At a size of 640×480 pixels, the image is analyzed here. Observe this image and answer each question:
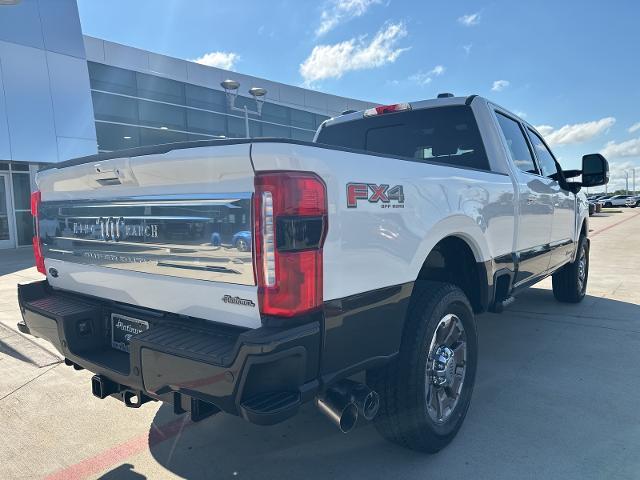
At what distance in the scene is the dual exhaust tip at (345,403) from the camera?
1.93m

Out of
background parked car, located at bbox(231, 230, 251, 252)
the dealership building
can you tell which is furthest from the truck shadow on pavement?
the dealership building

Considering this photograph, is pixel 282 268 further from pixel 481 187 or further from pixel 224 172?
pixel 481 187

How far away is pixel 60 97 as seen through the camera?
1420 centimetres

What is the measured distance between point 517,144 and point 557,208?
96cm

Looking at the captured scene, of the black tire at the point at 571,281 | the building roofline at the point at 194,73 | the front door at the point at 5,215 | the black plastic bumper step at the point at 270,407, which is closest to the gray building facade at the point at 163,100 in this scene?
the building roofline at the point at 194,73

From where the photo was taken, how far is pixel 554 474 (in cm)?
237

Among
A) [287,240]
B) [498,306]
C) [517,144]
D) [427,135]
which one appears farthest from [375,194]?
[517,144]

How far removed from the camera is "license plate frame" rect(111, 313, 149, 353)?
2.29 metres

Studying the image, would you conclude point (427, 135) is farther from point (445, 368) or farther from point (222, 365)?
point (222, 365)

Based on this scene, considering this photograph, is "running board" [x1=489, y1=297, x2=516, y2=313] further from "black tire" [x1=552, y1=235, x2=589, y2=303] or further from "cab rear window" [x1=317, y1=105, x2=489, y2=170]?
"black tire" [x1=552, y1=235, x2=589, y2=303]

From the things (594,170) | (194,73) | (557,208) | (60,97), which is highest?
(194,73)

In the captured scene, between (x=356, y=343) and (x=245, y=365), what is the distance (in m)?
0.55

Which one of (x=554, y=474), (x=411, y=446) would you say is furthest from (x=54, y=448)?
(x=554, y=474)

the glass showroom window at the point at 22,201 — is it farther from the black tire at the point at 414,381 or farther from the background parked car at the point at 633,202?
the background parked car at the point at 633,202
